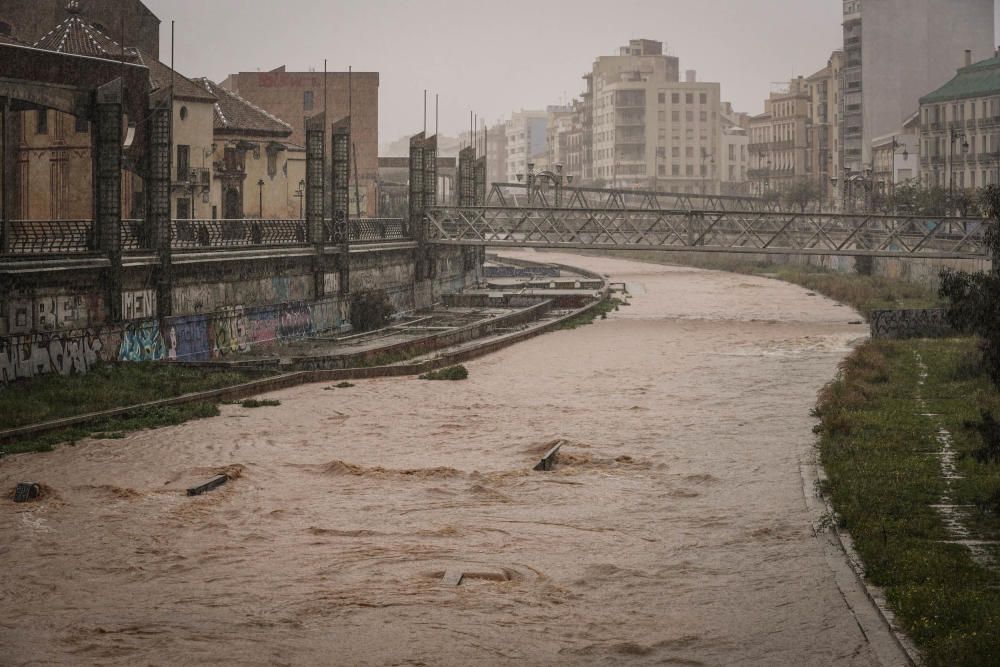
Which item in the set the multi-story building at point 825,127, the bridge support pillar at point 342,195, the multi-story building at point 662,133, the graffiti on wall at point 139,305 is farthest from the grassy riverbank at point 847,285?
the multi-story building at point 662,133

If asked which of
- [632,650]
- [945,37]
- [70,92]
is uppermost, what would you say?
[945,37]

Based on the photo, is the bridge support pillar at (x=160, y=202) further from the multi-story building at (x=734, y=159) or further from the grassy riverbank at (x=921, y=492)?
the multi-story building at (x=734, y=159)

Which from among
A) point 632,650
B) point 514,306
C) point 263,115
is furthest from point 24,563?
point 263,115

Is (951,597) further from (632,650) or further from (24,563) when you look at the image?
(24,563)

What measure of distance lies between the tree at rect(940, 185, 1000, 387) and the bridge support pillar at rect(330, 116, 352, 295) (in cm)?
3714

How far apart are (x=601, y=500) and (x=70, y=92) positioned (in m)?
20.8

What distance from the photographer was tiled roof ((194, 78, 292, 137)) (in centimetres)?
6919

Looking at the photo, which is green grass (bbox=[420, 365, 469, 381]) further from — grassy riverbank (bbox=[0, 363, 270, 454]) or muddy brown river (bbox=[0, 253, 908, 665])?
grassy riverbank (bbox=[0, 363, 270, 454])

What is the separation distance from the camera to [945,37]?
340ft

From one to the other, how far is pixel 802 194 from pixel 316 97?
46694 millimetres

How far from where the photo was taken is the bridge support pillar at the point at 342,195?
5294 centimetres

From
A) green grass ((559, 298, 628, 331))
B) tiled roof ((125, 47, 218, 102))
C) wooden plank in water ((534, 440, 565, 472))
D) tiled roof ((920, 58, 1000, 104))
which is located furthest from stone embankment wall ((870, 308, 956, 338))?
tiled roof ((920, 58, 1000, 104))

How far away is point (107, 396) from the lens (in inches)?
1217

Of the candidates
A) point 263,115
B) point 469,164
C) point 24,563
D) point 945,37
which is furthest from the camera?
point 945,37
